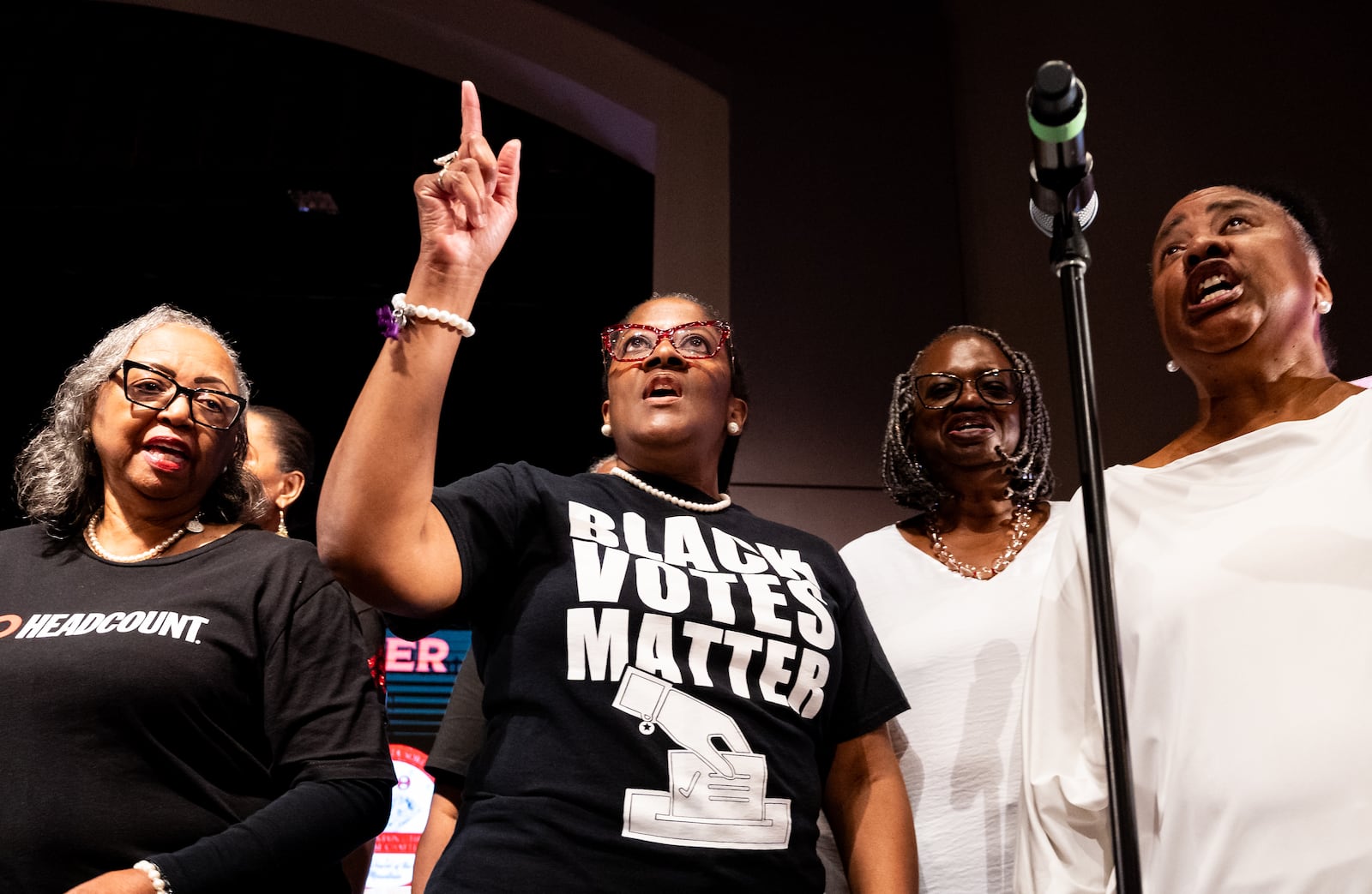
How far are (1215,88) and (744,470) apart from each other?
172cm

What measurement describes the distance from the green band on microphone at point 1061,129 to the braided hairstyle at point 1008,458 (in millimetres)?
1101

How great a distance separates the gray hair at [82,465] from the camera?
66.6 inches

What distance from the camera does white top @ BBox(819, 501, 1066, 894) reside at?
5.65 feet

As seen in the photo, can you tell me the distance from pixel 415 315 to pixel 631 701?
0.53 meters

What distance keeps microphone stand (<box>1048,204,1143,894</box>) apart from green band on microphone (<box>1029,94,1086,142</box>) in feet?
0.21

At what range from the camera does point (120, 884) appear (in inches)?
51.5

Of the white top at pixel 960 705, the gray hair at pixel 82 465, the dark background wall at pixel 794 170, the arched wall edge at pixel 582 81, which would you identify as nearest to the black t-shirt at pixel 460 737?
the gray hair at pixel 82 465

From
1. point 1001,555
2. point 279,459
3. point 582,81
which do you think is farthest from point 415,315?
point 582,81

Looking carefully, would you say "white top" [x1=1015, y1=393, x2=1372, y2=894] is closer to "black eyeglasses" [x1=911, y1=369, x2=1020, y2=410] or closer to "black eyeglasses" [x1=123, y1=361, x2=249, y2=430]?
"black eyeglasses" [x1=911, y1=369, x2=1020, y2=410]

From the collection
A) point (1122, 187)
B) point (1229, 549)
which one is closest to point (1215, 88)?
point (1122, 187)

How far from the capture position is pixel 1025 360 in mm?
2287

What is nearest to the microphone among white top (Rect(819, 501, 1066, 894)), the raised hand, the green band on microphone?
the green band on microphone

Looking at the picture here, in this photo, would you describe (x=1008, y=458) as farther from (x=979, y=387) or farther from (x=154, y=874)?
(x=154, y=874)

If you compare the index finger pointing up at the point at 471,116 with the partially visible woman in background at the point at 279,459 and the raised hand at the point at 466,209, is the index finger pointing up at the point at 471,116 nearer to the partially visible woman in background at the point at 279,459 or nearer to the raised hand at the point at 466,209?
the raised hand at the point at 466,209
